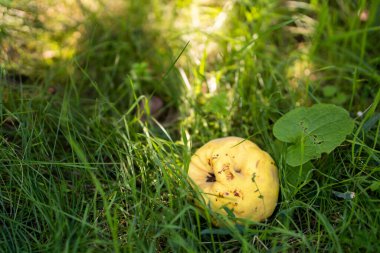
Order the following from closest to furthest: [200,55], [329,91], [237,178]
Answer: [237,178]
[329,91]
[200,55]

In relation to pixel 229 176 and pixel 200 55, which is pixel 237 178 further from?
pixel 200 55

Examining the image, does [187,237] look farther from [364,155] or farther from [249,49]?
[249,49]

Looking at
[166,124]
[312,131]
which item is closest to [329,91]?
[312,131]

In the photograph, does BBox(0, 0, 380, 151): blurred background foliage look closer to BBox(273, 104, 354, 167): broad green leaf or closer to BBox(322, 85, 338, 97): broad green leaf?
BBox(322, 85, 338, 97): broad green leaf

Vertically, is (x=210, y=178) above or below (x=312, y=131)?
below

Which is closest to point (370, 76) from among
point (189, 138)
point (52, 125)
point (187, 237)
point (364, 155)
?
point (364, 155)

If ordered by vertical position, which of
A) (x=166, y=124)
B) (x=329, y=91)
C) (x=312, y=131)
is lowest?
(x=166, y=124)
